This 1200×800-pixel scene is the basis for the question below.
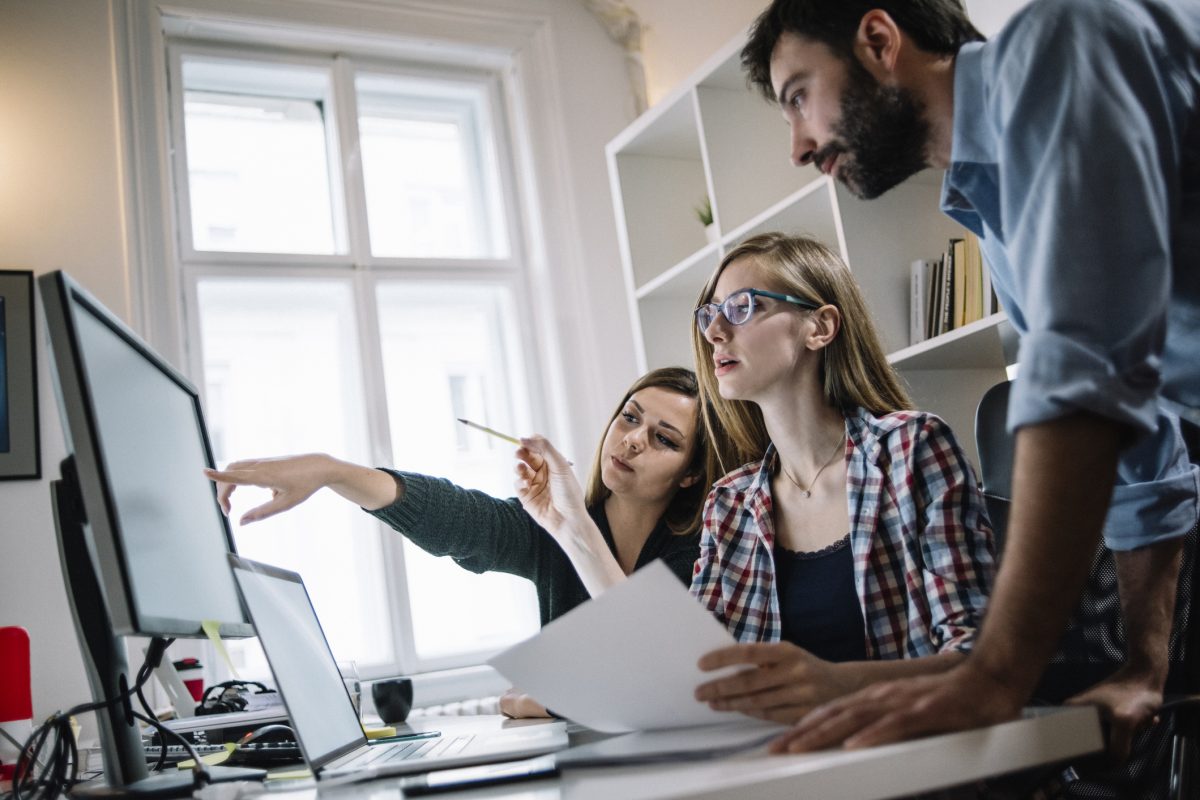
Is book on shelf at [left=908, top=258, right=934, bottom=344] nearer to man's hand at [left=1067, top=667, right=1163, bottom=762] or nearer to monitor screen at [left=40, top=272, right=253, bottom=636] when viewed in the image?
man's hand at [left=1067, top=667, right=1163, bottom=762]

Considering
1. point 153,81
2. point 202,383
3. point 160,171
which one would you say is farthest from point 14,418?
point 153,81

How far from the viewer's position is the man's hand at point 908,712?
2.17 feet

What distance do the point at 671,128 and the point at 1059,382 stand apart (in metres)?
2.59

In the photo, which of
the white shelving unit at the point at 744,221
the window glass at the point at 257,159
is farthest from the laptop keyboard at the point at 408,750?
the window glass at the point at 257,159

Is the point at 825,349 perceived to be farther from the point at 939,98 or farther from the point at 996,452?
the point at 939,98

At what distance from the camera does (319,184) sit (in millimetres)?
3439

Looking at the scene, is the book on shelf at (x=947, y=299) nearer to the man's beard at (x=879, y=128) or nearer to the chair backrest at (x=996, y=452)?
the chair backrest at (x=996, y=452)

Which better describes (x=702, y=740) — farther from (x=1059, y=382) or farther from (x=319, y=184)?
(x=319, y=184)

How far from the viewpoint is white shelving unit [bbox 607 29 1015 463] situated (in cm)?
238

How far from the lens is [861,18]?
43.9 inches

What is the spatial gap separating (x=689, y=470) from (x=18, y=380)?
75.6 inches

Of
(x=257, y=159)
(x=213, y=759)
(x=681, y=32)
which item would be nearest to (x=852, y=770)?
(x=213, y=759)

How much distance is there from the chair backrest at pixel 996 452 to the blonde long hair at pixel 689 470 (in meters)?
0.69

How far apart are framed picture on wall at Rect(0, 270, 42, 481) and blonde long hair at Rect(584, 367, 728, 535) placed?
1596 mm
